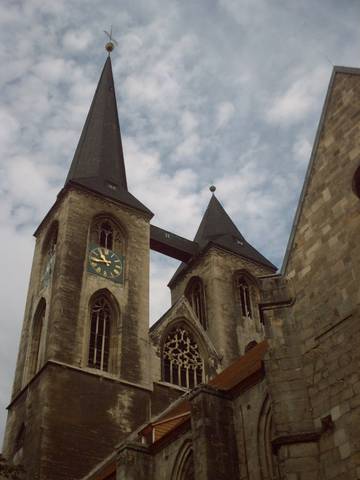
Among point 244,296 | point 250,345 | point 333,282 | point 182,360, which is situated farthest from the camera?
point 244,296

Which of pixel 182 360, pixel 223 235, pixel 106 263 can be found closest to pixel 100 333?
pixel 106 263

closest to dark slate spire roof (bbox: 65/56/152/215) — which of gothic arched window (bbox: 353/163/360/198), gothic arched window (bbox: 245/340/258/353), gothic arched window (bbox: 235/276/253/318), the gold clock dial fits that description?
the gold clock dial

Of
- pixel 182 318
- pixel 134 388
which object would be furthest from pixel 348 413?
pixel 182 318

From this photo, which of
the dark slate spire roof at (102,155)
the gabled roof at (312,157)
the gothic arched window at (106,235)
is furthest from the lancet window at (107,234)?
the gabled roof at (312,157)

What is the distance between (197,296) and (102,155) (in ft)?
24.1

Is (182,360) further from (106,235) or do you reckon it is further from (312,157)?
(312,157)

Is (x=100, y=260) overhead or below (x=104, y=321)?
overhead

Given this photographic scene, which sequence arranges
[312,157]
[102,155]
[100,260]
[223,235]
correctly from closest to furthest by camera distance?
[312,157] → [100,260] → [102,155] → [223,235]

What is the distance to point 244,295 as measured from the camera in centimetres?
2792

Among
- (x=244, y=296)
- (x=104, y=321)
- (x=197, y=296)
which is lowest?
(x=104, y=321)

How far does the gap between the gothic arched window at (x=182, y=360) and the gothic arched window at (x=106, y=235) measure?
3.99 metres

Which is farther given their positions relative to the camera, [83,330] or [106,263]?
[106,263]

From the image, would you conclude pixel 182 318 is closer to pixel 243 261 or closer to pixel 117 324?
pixel 117 324

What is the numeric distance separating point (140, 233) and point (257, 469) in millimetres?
15124
